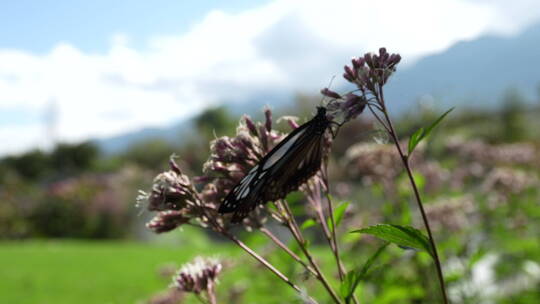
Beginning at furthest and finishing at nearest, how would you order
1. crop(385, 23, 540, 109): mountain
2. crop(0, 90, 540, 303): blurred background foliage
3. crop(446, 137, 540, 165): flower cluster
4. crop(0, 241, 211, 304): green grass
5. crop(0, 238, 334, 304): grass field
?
crop(0, 241, 211, 304): green grass → crop(0, 238, 334, 304): grass field → crop(446, 137, 540, 165): flower cluster → crop(0, 90, 540, 303): blurred background foliage → crop(385, 23, 540, 109): mountain

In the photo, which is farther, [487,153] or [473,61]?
[487,153]

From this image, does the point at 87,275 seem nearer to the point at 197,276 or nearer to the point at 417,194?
the point at 197,276

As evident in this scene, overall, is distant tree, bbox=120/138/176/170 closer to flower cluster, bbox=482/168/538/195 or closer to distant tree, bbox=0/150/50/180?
distant tree, bbox=0/150/50/180

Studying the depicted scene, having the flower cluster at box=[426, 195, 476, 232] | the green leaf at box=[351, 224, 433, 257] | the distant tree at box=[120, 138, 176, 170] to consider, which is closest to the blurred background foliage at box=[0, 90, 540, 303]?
the flower cluster at box=[426, 195, 476, 232]

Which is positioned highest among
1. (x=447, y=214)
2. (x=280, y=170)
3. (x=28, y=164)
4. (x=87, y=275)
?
(x=28, y=164)

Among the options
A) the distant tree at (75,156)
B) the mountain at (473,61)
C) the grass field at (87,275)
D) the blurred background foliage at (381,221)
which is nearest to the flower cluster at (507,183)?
the blurred background foliage at (381,221)

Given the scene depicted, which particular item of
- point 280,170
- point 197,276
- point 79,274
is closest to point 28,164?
point 79,274

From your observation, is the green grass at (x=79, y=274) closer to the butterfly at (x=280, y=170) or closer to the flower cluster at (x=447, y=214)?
the flower cluster at (x=447, y=214)
